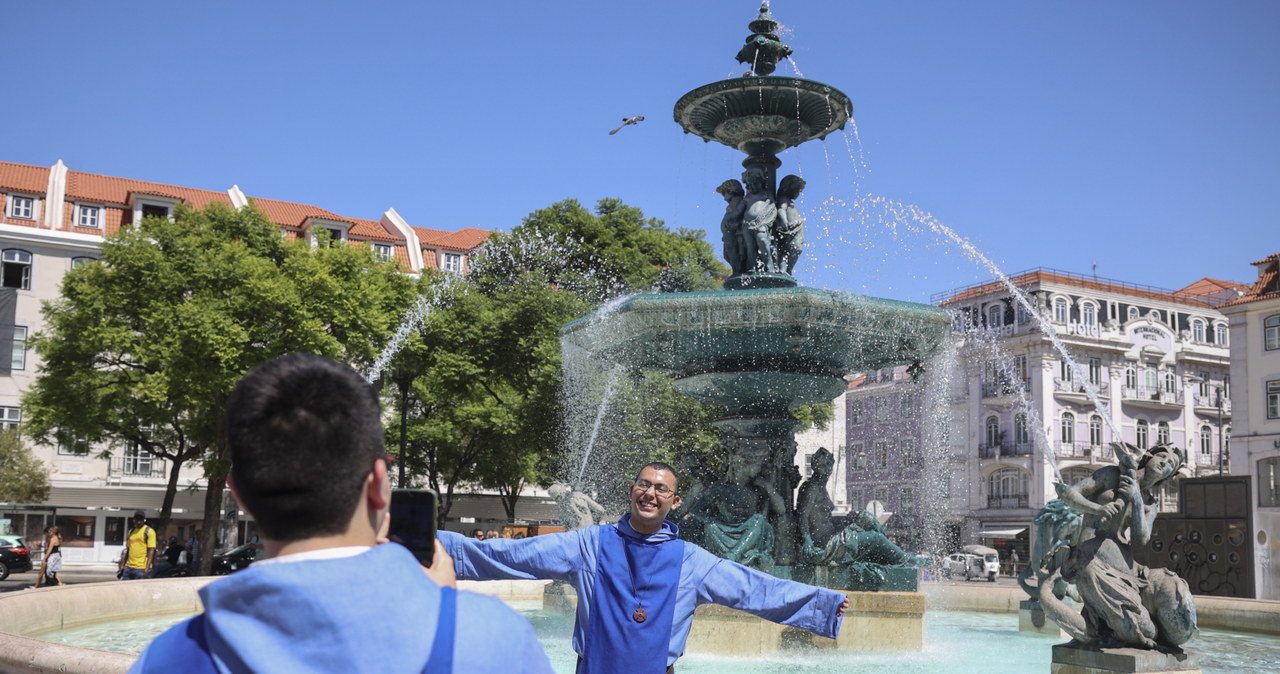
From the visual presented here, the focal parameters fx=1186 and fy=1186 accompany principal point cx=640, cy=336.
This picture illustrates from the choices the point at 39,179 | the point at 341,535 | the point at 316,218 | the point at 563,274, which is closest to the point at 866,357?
the point at 341,535

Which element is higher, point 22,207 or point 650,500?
point 22,207

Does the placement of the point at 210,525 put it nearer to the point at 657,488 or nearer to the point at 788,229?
the point at 788,229

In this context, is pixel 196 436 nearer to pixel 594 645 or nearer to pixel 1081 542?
pixel 1081 542

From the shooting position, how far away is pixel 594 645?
392 centimetres

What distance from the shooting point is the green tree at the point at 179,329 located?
2731cm

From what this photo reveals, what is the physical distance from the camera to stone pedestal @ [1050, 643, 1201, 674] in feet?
22.8

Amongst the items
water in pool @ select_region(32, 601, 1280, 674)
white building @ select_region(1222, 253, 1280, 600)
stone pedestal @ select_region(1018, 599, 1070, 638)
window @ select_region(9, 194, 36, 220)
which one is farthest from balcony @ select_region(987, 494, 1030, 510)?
stone pedestal @ select_region(1018, 599, 1070, 638)

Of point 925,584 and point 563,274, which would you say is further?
point 563,274

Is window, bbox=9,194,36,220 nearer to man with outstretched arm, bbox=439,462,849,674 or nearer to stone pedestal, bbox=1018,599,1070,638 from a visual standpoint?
stone pedestal, bbox=1018,599,1070,638

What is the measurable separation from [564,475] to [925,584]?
54.1ft

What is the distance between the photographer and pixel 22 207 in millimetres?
46625

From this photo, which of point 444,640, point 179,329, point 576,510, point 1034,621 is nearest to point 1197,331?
point 179,329

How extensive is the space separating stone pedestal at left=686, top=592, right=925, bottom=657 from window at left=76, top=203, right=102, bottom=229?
4445 centimetres

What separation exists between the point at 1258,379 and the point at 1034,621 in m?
34.5
